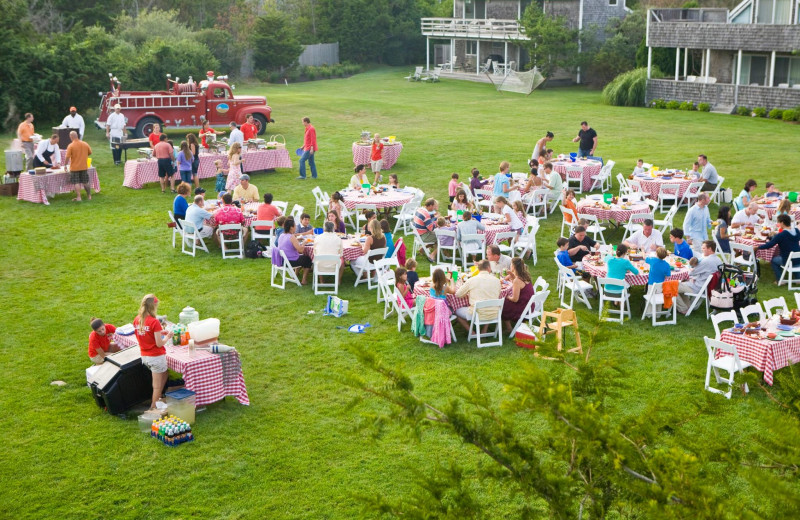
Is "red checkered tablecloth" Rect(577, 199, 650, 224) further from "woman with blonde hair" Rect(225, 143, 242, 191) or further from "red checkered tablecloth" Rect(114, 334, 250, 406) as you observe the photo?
"red checkered tablecloth" Rect(114, 334, 250, 406)

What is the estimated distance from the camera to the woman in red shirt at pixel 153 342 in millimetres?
9922

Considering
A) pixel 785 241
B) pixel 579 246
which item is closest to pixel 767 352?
pixel 579 246

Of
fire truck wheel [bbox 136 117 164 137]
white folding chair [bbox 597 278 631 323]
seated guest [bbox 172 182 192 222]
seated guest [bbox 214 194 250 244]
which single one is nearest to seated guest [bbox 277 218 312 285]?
seated guest [bbox 214 194 250 244]

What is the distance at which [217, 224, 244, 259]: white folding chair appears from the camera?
1655cm

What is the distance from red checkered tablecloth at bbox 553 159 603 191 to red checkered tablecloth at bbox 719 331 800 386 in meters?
11.4

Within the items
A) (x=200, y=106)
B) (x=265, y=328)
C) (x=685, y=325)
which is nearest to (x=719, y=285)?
(x=685, y=325)

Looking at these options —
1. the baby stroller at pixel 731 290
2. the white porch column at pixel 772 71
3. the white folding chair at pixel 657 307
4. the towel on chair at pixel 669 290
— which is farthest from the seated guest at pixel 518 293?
the white porch column at pixel 772 71

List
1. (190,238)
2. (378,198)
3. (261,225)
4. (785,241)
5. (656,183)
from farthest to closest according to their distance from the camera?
(656,183), (378,198), (190,238), (261,225), (785,241)

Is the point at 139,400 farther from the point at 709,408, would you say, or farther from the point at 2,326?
the point at 709,408

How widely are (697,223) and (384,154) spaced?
11.1 m

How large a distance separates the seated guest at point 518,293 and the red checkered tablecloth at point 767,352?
3006 millimetres

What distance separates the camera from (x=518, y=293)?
1239cm

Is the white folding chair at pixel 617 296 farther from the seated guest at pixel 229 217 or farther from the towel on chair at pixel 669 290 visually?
the seated guest at pixel 229 217

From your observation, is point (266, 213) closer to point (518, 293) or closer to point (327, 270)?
point (327, 270)
